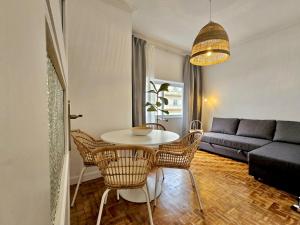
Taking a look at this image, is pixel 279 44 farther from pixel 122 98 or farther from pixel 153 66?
pixel 122 98

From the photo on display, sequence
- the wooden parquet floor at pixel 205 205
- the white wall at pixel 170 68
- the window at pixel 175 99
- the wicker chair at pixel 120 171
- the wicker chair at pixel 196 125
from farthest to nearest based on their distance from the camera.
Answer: the wicker chair at pixel 196 125 → the window at pixel 175 99 → the white wall at pixel 170 68 → the wooden parquet floor at pixel 205 205 → the wicker chair at pixel 120 171

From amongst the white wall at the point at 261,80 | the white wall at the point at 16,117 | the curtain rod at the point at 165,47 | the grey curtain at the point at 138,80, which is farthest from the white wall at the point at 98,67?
the white wall at the point at 261,80

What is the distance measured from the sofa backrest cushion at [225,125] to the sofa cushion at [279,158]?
1197 mm

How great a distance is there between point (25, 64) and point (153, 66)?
3541 millimetres

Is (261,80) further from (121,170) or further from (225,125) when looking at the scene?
(121,170)

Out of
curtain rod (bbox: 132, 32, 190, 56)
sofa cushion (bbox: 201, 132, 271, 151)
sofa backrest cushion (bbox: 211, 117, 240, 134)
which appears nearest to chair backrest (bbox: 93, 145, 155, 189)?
sofa cushion (bbox: 201, 132, 271, 151)

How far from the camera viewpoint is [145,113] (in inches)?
128

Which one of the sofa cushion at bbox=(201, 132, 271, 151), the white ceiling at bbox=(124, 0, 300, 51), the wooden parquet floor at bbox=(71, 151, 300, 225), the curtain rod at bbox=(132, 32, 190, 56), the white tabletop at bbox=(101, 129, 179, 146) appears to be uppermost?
the white ceiling at bbox=(124, 0, 300, 51)

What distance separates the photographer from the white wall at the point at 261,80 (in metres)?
3.01

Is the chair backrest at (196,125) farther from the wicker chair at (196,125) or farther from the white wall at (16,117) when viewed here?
the white wall at (16,117)

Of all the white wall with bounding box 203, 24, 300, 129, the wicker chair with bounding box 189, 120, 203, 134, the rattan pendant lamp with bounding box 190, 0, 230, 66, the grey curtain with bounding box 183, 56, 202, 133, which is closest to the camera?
the rattan pendant lamp with bounding box 190, 0, 230, 66

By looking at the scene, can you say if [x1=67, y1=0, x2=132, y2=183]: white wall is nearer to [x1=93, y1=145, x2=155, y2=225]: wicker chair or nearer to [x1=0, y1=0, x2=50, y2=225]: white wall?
[x1=93, y1=145, x2=155, y2=225]: wicker chair

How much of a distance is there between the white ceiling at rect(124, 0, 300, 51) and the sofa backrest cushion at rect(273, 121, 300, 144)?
1914 mm

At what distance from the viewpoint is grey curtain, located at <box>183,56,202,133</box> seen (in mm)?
4195
